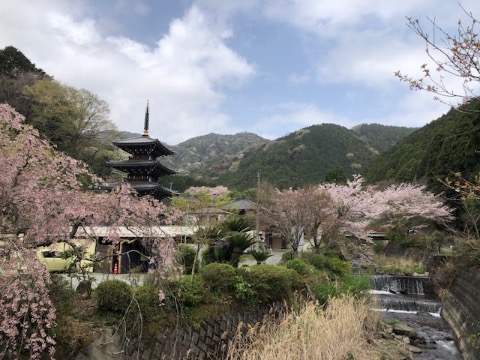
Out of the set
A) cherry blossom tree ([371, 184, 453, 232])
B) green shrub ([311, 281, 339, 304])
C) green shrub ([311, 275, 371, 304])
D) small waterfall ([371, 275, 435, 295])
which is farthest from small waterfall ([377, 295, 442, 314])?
cherry blossom tree ([371, 184, 453, 232])

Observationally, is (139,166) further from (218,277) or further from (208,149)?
(208,149)

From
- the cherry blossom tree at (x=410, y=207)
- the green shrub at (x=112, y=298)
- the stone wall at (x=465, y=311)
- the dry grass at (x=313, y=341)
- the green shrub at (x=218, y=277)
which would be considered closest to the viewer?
the dry grass at (x=313, y=341)

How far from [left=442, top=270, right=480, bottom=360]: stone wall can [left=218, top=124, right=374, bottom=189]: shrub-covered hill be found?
36954mm

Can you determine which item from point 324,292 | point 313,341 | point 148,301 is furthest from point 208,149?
point 313,341

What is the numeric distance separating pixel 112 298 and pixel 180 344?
65.9 inches

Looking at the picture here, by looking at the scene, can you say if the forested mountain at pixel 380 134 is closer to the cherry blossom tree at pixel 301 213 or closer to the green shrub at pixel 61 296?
the cherry blossom tree at pixel 301 213

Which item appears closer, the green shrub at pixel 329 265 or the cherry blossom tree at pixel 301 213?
the green shrub at pixel 329 265

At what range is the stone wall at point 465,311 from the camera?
9.30 m

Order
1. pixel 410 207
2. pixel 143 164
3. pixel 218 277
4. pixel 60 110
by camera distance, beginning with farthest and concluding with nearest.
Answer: pixel 60 110, pixel 410 207, pixel 143 164, pixel 218 277

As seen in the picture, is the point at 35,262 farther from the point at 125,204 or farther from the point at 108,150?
the point at 108,150

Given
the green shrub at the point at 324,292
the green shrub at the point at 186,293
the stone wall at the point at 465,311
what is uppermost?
the green shrub at the point at 186,293

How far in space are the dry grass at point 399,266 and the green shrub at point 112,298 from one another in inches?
824

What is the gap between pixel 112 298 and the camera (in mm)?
6512

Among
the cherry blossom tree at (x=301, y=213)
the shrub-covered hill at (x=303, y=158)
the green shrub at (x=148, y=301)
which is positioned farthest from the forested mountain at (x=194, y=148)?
the cherry blossom tree at (x=301, y=213)
